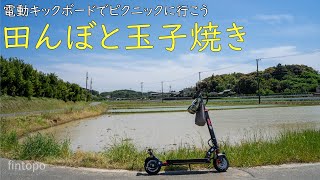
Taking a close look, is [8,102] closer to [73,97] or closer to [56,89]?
[56,89]

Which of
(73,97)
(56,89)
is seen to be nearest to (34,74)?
(56,89)

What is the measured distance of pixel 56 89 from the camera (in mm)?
49031

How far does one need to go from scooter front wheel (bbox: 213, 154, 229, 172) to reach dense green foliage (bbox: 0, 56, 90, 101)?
27228 millimetres

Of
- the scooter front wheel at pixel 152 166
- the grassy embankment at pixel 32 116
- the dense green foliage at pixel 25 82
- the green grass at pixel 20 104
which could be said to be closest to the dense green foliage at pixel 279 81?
the dense green foliage at pixel 25 82

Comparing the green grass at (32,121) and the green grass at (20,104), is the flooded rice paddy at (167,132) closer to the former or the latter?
the green grass at (32,121)

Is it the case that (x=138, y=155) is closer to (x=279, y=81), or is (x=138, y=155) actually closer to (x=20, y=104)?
(x=20, y=104)

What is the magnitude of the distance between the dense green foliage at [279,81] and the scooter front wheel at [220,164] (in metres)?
77.2

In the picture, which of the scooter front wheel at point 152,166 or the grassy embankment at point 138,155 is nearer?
the scooter front wheel at point 152,166

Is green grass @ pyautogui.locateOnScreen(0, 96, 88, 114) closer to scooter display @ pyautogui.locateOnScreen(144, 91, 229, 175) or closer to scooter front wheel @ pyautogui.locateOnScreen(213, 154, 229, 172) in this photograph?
scooter display @ pyautogui.locateOnScreen(144, 91, 229, 175)

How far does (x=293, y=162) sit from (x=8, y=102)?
27.0m

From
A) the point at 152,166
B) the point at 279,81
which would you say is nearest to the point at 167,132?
the point at 152,166

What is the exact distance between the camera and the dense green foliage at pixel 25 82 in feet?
99.6

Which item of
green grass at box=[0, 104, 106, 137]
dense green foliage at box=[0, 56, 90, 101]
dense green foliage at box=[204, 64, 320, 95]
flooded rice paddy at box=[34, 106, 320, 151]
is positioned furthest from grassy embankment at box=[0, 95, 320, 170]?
dense green foliage at box=[204, 64, 320, 95]

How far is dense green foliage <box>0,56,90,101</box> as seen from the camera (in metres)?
30.4
